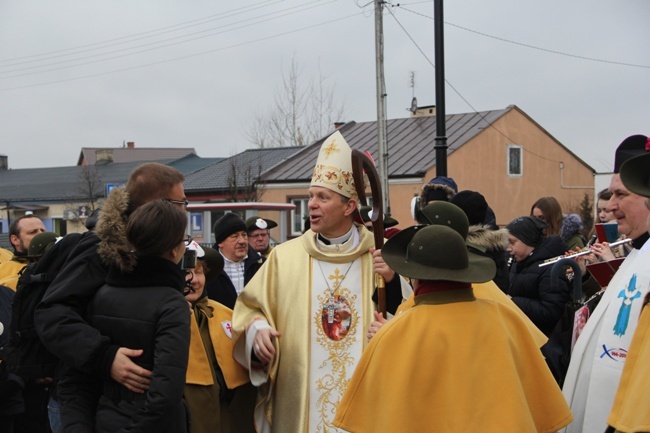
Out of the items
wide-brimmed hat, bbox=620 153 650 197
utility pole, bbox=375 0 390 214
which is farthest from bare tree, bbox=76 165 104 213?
wide-brimmed hat, bbox=620 153 650 197

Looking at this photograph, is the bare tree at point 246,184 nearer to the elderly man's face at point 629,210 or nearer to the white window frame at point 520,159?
the white window frame at point 520,159

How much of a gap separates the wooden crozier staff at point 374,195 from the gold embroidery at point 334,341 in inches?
12.8

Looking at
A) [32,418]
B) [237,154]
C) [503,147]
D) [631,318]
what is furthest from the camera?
[237,154]

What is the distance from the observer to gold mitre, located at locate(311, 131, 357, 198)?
4.62 m

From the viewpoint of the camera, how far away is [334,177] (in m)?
4.62

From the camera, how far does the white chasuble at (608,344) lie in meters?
3.37

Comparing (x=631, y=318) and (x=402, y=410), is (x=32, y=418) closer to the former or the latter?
(x=402, y=410)

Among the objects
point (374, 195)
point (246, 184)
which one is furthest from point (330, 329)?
point (246, 184)

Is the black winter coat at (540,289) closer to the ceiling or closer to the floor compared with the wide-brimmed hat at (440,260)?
closer to the floor

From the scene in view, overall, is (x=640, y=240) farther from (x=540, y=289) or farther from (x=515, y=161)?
(x=515, y=161)

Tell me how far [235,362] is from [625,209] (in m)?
2.33

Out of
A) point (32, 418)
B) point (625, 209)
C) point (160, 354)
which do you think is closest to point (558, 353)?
point (625, 209)

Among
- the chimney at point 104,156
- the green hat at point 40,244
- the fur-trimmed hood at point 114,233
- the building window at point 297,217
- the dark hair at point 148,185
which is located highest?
the chimney at point 104,156

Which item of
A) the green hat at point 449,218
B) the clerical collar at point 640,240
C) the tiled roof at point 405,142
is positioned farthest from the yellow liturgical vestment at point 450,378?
the tiled roof at point 405,142
